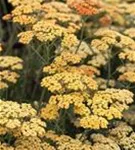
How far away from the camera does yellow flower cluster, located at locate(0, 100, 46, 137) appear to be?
2396 mm

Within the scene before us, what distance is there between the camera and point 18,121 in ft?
7.88

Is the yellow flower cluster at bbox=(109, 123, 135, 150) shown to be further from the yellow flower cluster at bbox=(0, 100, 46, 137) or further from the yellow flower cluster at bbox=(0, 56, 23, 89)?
the yellow flower cluster at bbox=(0, 56, 23, 89)

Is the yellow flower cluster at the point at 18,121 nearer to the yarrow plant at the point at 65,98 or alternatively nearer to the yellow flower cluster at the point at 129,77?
the yarrow plant at the point at 65,98

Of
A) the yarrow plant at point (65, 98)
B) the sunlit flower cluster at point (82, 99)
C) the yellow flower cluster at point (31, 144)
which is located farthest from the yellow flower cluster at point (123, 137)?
the yellow flower cluster at point (31, 144)

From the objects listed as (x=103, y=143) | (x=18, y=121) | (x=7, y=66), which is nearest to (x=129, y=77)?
(x=103, y=143)

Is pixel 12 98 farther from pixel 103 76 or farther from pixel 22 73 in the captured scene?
pixel 103 76

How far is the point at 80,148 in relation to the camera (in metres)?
2.66

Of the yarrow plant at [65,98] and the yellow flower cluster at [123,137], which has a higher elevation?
the yarrow plant at [65,98]

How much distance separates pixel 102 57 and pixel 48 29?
2.78ft

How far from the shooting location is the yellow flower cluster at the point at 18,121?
2.40m

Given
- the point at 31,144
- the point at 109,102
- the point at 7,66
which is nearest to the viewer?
the point at 31,144

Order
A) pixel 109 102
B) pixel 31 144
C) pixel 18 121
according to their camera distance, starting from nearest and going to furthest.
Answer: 1. pixel 18 121
2. pixel 31 144
3. pixel 109 102

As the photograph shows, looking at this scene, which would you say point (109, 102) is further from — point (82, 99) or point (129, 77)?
point (129, 77)

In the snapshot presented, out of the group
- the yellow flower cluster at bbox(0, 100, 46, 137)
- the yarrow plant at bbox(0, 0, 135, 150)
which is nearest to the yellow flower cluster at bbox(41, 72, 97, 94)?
the yarrow plant at bbox(0, 0, 135, 150)
